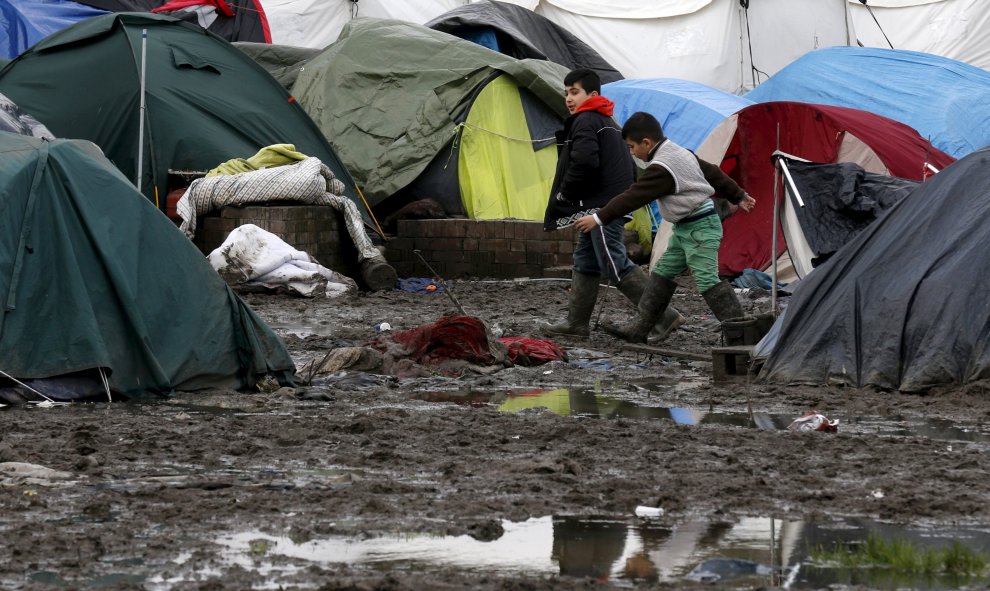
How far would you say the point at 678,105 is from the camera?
1831 cm

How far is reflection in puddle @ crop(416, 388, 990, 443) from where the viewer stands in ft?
22.6

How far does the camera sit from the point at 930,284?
8.09 meters

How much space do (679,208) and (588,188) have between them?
3.86ft

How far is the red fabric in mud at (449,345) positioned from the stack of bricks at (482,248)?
5.74 metres

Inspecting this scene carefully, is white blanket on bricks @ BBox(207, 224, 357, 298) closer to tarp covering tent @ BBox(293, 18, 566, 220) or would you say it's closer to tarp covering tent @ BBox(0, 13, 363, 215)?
tarp covering tent @ BBox(0, 13, 363, 215)

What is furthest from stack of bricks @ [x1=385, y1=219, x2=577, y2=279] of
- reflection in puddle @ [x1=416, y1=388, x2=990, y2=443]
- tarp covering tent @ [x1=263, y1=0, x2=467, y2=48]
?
tarp covering tent @ [x1=263, y1=0, x2=467, y2=48]

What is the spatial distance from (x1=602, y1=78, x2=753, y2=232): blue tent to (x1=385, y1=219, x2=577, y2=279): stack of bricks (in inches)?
86.6

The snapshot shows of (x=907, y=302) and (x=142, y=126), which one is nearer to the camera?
(x=907, y=302)

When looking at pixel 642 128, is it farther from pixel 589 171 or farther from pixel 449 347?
pixel 449 347

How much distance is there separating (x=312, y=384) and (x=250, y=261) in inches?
204

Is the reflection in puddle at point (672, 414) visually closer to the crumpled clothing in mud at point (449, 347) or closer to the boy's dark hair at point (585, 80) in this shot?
the crumpled clothing in mud at point (449, 347)

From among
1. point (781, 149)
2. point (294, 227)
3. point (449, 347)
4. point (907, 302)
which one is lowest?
point (449, 347)

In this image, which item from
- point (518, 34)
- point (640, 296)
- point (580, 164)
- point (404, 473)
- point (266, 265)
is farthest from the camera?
point (518, 34)

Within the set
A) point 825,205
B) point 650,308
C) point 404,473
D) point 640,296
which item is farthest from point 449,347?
point 404,473
